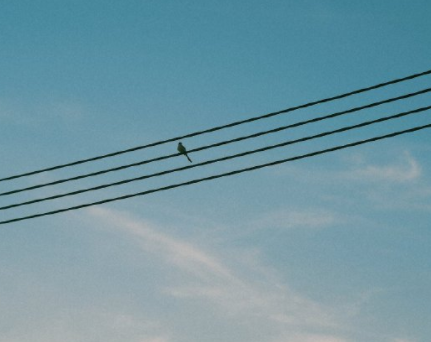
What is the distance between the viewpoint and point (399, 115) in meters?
7.91

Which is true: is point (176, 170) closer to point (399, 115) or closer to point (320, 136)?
point (320, 136)

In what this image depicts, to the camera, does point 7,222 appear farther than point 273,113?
Yes

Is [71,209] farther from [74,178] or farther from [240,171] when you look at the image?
[240,171]

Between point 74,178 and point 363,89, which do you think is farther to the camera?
point 74,178

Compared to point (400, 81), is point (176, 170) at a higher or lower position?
lower

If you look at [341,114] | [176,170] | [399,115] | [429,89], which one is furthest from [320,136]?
[176,170]

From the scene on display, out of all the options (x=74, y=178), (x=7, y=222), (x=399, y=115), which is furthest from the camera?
(x=7, y=222)

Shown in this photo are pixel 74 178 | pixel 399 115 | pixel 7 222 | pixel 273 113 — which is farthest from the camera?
pixel 7 222

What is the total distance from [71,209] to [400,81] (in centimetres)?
563

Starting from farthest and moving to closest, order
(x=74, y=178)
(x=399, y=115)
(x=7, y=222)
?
1. (x=7, y=222)
2. (x=74, y=178)
3. (x=399, y=115)

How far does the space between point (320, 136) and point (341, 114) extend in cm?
43

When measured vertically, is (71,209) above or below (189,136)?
below

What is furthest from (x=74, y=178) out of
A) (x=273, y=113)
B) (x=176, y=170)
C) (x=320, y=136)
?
(x=320, y=136)

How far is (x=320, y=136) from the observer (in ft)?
26.9
